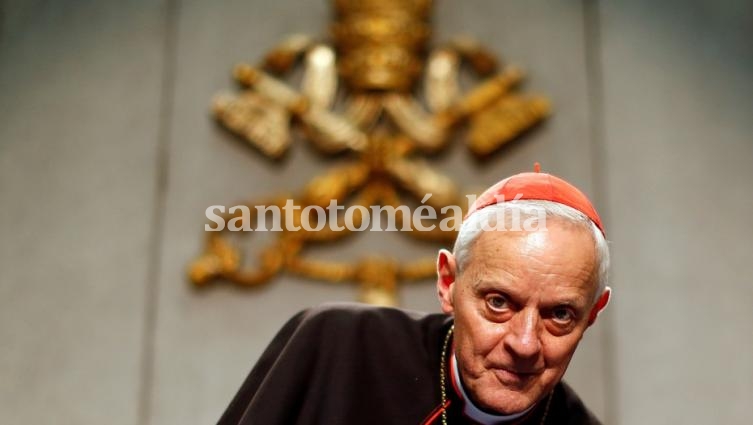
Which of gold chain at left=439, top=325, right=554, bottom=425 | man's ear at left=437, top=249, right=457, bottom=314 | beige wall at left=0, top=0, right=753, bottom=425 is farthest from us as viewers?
beige wall at left=0, top=0, right=753, bottom=425

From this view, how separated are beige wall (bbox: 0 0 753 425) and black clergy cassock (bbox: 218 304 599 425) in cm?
182

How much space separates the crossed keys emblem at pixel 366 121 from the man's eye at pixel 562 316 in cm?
216

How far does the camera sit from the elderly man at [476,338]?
2.21 m

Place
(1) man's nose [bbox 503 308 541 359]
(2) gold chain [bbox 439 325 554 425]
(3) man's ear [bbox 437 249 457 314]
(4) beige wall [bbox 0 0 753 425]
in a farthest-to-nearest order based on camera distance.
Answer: (4) beige wall [bbox 0 0 753 425] → (2) gold chain [bbox 439 325 554 425] → (3) man's ear [bbox 437 249 457 314] → (1) man's nose [bbox 503 308 541 359]

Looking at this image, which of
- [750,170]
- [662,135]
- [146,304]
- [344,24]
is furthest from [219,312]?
[750,170]

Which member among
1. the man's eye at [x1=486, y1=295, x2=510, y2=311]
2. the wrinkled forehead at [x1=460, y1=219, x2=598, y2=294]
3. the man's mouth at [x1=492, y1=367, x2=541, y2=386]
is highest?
the wrinkled forehead at [x1=460, y1=219, x2=598, y2=294]

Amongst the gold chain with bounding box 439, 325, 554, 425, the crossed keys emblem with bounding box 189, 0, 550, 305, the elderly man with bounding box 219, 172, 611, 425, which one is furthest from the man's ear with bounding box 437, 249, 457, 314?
the crossed keys emblem with bounding box 189, 0, 550, 305

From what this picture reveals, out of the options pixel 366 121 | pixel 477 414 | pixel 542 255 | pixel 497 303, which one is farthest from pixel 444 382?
pixel 366 121

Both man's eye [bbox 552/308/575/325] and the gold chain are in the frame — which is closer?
man's eye [bbox 552/308/575/325]

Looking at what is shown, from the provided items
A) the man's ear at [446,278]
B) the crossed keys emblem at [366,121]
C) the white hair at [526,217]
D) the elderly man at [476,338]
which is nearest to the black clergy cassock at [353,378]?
the elderly man at [476,338]

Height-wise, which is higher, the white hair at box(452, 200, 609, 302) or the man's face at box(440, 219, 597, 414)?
the white hair at box(452, 200, 609, 302)

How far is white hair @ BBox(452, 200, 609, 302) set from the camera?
7.43 ft

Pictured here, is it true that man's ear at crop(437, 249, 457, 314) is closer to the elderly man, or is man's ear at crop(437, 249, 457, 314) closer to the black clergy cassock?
the elderly man

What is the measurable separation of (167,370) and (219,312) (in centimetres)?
29
